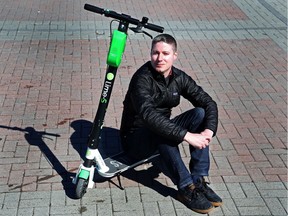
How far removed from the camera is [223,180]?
451 centimetres

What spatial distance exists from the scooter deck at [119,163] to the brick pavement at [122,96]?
20cm

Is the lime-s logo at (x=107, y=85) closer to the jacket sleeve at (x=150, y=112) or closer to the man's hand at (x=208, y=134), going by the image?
the jacket sleeve at (x=150, y=112)

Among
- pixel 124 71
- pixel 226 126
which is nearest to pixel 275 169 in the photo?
pixel 226 126

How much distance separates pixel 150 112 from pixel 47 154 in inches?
57.0

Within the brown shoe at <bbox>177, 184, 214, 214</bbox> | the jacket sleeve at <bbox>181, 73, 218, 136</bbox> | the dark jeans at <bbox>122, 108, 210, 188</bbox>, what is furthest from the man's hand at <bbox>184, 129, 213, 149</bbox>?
the brown shoe at <bbox>177, 184, 214, 214</bbox>

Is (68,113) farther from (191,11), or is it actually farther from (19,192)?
(191,11)

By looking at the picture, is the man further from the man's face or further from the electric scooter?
the electric scooter

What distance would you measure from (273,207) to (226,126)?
1497 millimetres

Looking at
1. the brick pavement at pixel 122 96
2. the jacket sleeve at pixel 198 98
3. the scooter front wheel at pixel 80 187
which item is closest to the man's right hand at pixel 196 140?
the jacket sleeve at pixel 198 98

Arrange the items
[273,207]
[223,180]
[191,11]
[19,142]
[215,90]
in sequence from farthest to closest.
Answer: [191,11] → [215,90] → [19,142] → [223,180] → [273,207]

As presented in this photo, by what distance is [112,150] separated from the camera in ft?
16.1

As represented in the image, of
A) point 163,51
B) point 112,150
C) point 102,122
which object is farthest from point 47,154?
point 163,51

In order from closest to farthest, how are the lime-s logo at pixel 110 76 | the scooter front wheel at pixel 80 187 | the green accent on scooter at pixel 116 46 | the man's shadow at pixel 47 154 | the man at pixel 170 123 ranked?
the green accent on scooter at pixel 116 46, the lime-s logo at pixel 110 76, the man at pixel 170 123, the scooter front wheel at pixel 80 187, the man's shadow at pixel 47 154

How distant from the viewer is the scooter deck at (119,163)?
13.8ft
